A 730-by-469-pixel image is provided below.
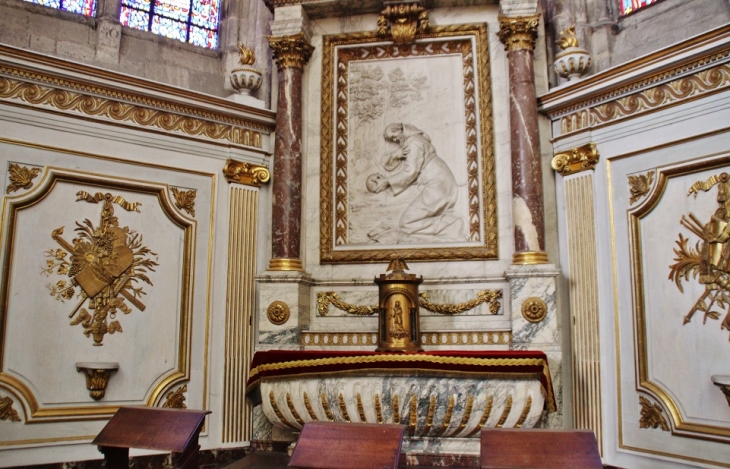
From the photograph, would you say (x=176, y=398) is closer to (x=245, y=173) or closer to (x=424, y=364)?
(x=245, y=173)

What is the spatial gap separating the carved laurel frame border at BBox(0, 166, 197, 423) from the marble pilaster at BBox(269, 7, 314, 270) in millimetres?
827

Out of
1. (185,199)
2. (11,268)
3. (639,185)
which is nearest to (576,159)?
(639,185)

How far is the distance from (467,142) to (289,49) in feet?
6.73

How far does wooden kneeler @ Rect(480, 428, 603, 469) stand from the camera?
296cm

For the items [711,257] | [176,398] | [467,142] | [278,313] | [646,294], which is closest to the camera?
[711,257]

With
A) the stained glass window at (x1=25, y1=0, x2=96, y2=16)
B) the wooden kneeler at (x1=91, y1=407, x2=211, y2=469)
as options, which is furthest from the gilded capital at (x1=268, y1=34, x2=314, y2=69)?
the wooden kneeler at (x1=91, y1=407, x2=211, y2=469)

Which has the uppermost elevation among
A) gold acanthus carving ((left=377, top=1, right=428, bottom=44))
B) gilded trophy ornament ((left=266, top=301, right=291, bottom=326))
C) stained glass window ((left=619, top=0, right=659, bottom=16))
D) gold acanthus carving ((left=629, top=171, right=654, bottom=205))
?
stained glass window ((left=619, top=0, right=659, bottom=16))

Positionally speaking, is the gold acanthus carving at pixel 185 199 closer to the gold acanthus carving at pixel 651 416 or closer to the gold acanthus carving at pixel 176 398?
the gold acanthus carving at pixel 176 398

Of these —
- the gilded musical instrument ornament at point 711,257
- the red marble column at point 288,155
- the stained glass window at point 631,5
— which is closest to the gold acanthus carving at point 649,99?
the gilded musical instrument ornament at point 711,257

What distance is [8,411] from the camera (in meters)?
5.25

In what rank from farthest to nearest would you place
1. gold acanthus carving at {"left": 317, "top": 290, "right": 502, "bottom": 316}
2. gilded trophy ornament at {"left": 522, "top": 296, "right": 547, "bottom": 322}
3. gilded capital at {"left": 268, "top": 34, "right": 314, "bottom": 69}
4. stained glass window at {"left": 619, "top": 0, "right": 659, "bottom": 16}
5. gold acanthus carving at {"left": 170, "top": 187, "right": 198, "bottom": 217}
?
gilded capital at {"left": 268, "top": 34, "right": 314, "bottom": 69}, stained glass window at {"left": 619, "top": 0, "right": 659, "bottom": 16}, gold acanthus carving at {"left": 170, "top": 187, "right": 198, "bottom": 217}, gold acanthus carving at {"left": 317, "top": 290, "right": 502, "bottom": 316}, gilded trophy ornament at {"left": 522, "top": 296, "right": 547, "bottom": 322}

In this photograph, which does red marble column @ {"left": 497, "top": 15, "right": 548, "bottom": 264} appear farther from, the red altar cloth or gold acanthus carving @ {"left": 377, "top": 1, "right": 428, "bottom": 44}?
the red altar cloth

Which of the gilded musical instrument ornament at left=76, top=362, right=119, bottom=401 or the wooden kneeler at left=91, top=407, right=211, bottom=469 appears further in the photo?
the gilded musical instrument ornament at left=76, top=362, right=119, bottom=401

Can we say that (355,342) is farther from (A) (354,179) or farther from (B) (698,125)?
(B) (698,125)
